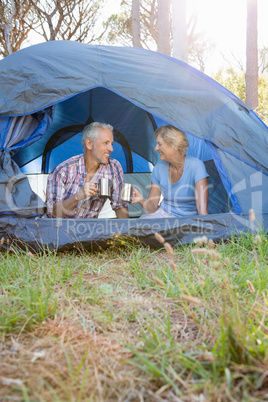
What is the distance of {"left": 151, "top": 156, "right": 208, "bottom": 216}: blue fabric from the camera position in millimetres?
2881

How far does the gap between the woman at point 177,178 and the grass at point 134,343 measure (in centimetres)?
104

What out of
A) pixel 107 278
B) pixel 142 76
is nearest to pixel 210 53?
pixel 142 76

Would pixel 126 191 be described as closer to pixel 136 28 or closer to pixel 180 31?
pixel 180 31

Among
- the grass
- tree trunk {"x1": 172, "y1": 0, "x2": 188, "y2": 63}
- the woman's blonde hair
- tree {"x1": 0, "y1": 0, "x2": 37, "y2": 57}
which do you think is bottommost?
the grass

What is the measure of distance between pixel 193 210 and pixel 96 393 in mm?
2052

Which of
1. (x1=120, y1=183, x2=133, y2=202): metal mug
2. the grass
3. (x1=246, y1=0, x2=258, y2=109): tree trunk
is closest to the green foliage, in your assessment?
(x1=246, y1=0, x2=258, y2=109): tree trunk

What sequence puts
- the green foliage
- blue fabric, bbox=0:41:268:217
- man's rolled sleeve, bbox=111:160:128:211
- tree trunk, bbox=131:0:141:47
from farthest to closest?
the green foliage < tree trunk, bbox=131:0:141:47 < man's rolled sleeve, bbox=111:160:128:211 < blue fabric, bbox=0:41:268:217

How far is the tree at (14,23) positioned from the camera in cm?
1049

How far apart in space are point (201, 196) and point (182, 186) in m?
0.19

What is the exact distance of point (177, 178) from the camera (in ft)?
9.77

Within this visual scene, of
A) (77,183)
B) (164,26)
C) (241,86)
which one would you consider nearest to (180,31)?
(164,26)

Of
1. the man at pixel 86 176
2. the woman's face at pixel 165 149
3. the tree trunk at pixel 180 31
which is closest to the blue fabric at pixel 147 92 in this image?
the woman's face at pixel 165 149

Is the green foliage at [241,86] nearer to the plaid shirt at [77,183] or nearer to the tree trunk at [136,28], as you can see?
the tree trunk at [136,28]

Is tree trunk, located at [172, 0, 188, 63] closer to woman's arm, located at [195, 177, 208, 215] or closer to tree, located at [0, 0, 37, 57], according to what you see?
woman's arm, located at [195, 177, 208, 215]
